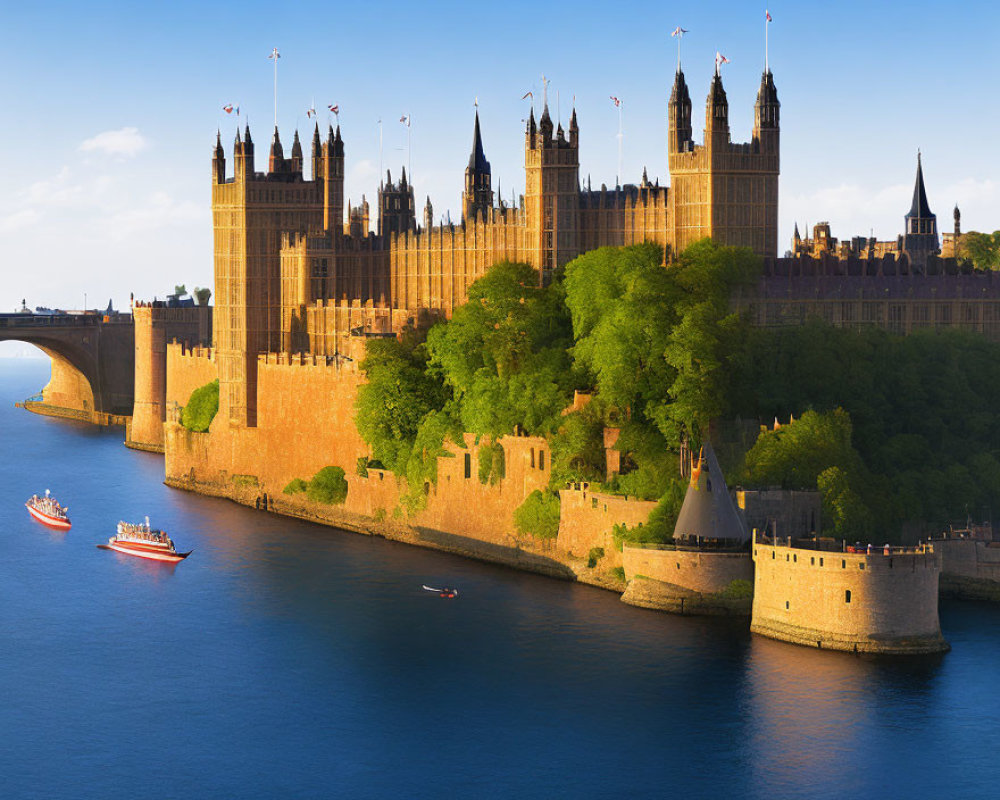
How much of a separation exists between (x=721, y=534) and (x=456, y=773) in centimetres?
1996

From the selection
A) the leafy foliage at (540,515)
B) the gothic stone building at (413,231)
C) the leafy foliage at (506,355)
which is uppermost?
the gothic stone building at (413,231)

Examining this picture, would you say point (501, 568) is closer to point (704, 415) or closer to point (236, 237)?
point (704, 415)

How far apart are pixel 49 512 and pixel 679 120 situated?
143 feet

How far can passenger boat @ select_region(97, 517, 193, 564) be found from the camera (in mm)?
103188

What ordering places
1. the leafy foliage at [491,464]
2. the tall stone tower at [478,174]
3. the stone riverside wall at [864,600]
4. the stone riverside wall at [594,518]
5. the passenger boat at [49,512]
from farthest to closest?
the tall stone tower at [478,174]
the passenger boat at [49,512]
the leafy foliage at [491,464]
the stone riverside wall at [594,518]
the stone riverside wall at [864,600]

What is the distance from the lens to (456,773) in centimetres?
6700

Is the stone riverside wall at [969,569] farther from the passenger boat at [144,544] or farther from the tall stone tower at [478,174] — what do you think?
the tall stone tower at [478,174]

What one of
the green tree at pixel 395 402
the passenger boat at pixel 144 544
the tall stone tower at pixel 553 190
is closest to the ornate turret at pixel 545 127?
the tall stone tower at pixel 553 190

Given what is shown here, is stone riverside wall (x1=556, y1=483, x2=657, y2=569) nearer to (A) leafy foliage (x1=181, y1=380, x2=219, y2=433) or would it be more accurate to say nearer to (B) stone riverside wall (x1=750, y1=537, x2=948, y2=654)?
(B) stone riverside wall (x1=750, y1=537, x2=948, y2=654)

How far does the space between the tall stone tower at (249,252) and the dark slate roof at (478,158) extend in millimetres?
35129

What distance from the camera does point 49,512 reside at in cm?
11681

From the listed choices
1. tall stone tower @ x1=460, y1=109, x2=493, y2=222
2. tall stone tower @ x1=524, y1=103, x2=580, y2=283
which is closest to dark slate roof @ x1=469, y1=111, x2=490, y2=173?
tall stone tower @ x1=460, y1=109, x2=493, y2=222

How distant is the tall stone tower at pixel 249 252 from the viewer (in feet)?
424

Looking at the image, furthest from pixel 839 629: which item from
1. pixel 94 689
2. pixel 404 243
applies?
pixel 404 243
